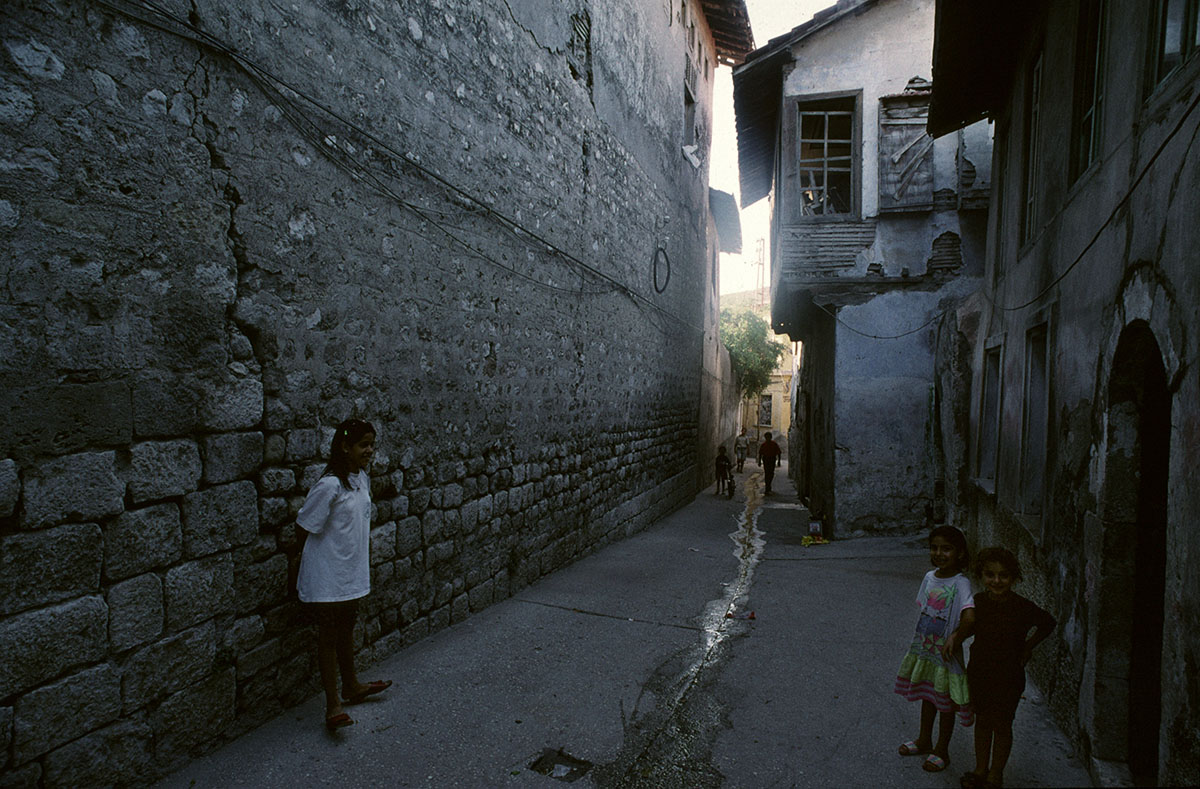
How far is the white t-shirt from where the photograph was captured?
3439mm

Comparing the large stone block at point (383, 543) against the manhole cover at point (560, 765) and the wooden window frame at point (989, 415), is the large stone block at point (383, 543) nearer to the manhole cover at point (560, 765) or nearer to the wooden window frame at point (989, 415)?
the manhole cover at point (560, 765)

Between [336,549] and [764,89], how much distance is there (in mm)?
11428

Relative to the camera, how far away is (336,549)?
3523mm

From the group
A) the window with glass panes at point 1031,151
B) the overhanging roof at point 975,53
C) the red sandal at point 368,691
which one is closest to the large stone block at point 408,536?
the red sandal at point 368,691

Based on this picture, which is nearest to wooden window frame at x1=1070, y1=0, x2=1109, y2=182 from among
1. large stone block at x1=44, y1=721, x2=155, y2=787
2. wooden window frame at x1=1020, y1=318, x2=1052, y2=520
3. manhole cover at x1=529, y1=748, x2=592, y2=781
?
wooden window frame at x1=1020, y1=318, x2=1052, y2=520

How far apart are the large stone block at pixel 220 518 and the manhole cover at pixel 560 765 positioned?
68.8 inches

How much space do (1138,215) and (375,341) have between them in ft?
13.2

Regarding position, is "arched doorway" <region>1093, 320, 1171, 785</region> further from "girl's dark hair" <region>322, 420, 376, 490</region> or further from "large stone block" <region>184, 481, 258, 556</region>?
"large stone block" <region>184, 481, 258, 556</region>

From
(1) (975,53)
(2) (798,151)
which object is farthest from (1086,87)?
(2) (798,151)

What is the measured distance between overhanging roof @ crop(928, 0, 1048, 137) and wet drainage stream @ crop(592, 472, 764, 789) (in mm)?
5482

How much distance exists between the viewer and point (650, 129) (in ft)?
33.4

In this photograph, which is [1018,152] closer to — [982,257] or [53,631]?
[982,257]

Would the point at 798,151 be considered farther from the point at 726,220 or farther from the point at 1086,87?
the point at 726,220

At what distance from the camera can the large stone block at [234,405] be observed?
3.20 meters
